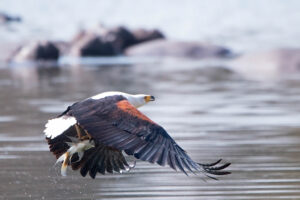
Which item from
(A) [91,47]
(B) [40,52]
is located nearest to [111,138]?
(B) [40,52]

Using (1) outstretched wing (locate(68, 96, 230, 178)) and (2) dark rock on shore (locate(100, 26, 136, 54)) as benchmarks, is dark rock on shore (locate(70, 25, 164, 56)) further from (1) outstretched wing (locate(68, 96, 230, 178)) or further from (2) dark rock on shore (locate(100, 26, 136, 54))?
(1) outstretched wing (locate(68, 96, 230, 178))

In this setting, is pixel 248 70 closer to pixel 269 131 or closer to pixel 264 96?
pixel 264 96

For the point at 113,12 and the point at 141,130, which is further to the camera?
the point at 113,12

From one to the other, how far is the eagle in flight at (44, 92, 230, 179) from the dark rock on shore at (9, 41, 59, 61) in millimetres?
26138

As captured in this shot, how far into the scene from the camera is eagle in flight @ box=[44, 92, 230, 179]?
7176 millimetres

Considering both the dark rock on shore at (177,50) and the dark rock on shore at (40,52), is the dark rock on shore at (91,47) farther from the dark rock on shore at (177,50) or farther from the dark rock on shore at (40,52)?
the dark rock on shore at (40,52)

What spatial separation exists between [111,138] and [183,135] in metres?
4.13

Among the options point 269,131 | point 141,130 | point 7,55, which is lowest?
point 7,55

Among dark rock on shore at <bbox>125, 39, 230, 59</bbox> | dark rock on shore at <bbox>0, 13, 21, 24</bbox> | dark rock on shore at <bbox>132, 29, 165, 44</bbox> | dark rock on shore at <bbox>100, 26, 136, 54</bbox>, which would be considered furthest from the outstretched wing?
dark rock on shore at <bbox>0, 13, 21, 24</bbox>

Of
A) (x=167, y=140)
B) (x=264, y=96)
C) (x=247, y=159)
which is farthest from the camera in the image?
(x=264, y=96)

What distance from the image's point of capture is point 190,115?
13984 millimetres

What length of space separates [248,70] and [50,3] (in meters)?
28.3

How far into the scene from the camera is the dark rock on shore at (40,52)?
1350 inches

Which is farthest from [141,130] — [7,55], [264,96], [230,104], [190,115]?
[7,55]
